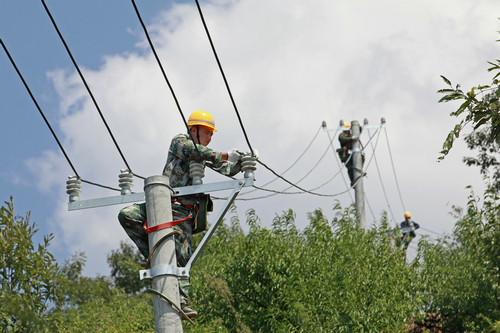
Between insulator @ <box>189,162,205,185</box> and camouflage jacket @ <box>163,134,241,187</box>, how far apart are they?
0.25 meters

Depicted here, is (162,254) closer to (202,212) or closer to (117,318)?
(202,212)

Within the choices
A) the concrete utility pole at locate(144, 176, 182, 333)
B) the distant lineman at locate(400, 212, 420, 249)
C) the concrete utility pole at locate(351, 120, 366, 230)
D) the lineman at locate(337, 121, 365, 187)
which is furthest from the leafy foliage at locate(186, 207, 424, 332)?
the concrete utility pole at locate(144, 176, 182, 333)

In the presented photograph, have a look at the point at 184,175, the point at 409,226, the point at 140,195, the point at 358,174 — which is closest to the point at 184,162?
the point at 184,175

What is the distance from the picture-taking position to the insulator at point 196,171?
5.00 meters

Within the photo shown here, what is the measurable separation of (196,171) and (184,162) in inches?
17.1

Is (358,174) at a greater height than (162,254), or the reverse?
(358,174)

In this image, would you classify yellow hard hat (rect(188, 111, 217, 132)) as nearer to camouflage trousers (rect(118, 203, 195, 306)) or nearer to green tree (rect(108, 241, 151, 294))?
camouflage trousers (rect(118, 203, 195, 306))

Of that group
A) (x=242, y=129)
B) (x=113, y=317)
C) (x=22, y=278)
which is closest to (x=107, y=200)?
(x=242, y=129)

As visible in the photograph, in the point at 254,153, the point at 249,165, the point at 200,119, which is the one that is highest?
the point at 200,119

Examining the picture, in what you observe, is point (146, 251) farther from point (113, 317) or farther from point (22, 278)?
point (113, 317)

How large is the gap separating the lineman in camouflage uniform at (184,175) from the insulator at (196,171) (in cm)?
23

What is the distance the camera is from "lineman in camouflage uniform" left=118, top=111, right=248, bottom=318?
5.04 meters

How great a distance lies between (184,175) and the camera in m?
5.42

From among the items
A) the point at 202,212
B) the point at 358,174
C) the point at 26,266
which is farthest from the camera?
the point at 358,174
